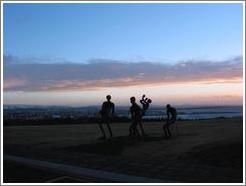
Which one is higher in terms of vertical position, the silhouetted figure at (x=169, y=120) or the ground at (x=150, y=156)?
the silhouetted figure at (x=169, y=120)

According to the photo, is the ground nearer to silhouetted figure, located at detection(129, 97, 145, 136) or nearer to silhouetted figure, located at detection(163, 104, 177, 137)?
silhouetted figure, located at detection(163, 104, 177, 137)

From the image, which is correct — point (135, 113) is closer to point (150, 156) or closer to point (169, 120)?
point (169, 120)

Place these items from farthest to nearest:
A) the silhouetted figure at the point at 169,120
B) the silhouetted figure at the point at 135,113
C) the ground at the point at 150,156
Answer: the silhouetted figure at the point at 169,120
the silhouetted figure at the point at 135,113
the ground at the point at 150,156

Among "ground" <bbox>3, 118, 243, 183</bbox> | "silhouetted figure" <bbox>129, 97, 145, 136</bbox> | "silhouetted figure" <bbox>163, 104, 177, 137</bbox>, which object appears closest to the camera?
"ground" <bbox>3, 118, 243, 183</bbox>

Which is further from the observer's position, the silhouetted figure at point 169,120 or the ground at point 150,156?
the silhouetted figure at point 169,120

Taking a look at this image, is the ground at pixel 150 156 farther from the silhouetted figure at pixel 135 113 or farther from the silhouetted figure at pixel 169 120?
the silhouetted figure at pixel 135 113

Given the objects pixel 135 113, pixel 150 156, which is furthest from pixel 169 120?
pixel 150 156

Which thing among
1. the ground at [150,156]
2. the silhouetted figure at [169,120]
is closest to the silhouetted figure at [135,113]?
the ground at [150,156]

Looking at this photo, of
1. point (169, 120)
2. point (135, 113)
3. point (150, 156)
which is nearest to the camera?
point (150, 156)

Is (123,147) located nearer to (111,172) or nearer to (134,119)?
(134,119)

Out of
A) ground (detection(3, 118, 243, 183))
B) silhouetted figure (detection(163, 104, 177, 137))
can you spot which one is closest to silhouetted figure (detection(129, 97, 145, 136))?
ground (detection(3, 118, 243, 183))

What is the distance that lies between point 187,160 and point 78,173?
2.78 meters

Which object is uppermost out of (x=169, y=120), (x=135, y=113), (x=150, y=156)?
(x=135, y=113)

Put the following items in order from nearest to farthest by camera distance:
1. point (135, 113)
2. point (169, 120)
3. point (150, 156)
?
1. point (150, 156)
2. point (135, 113)
3. point (169, 120)
